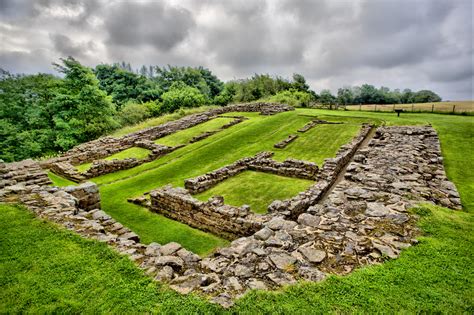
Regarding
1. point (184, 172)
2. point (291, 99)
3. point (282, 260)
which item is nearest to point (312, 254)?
point (282, 260)

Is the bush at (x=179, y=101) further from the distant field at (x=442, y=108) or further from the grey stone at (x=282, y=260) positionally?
the grey stone at (x=282, y=260)

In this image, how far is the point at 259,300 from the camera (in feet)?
12.8

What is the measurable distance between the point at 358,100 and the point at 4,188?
2785 inches

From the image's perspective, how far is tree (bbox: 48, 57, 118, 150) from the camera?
97.1ft

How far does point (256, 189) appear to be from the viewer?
478 inches

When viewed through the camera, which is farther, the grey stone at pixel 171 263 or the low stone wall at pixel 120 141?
the low stone wall at pixel 120 141

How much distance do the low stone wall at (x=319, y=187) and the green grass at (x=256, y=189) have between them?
93 cm

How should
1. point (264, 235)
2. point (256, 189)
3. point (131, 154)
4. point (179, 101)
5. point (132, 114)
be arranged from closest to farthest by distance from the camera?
1. point (264, 235)
2. point (256, 189)
3. point (131, 154)
4. point (132, 114)
5. point (179, 101)

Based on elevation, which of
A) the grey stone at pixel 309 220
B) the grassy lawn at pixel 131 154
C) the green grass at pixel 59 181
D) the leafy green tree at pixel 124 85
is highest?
the leafy green tree at pixel 124 85

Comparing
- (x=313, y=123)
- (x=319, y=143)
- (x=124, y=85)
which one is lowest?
(x=319, y=143)

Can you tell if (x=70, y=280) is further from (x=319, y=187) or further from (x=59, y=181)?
(x=59, y=181)

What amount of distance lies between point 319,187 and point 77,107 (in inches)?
1240

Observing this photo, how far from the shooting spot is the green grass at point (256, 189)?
1093cm

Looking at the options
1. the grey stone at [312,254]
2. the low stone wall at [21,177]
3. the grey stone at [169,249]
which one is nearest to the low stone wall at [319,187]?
the grey stone at [312,254]
